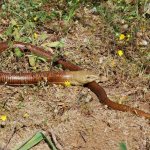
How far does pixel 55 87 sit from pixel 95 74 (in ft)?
1.77

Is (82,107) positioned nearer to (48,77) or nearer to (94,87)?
(94,87)

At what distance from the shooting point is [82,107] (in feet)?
18.2

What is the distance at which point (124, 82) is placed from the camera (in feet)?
20.2

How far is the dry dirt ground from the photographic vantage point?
5047 mm

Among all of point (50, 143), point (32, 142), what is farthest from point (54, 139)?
point (32, 142)

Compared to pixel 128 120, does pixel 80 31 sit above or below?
above

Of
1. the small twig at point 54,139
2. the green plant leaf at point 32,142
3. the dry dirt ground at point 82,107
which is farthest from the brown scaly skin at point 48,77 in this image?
the green plant leaf at point 32,142

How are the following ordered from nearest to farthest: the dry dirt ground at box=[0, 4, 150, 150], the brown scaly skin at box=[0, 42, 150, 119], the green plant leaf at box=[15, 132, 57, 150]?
the green plant leaf at box=[15, 132, 57, 150], the dry dirt ground at box=[0, 4, 150, 150], the brown scaly skin at box=[0, 42, 150, 119]

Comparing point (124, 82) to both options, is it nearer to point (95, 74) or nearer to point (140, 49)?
point (95, 74)

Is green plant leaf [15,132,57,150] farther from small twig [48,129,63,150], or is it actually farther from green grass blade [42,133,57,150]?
small twig [48,129,63,150]

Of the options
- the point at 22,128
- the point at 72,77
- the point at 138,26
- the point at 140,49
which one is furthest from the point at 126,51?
the point at 22,128

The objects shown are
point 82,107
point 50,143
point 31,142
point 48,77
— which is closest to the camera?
point 31,142

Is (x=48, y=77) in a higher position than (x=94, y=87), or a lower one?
higher

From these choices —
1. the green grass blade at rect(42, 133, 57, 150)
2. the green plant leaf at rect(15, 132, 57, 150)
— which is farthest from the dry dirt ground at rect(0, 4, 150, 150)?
the green plant leaf at rect(15, 132, 57, 150)
